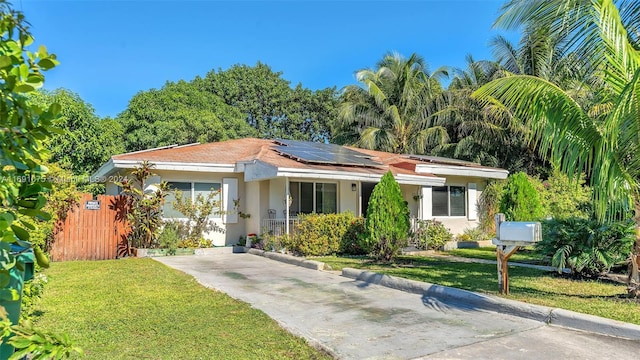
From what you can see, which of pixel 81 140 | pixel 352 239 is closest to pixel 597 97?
pixel 352 239

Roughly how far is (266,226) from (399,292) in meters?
7.02

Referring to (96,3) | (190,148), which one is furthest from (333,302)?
(190,148)

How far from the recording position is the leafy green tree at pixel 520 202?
13.8m

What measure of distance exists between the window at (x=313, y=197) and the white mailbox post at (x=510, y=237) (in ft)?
27.9

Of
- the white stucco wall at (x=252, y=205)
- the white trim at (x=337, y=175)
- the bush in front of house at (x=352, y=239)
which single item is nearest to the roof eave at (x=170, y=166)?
the white stucco wall at (x=252, y=205)

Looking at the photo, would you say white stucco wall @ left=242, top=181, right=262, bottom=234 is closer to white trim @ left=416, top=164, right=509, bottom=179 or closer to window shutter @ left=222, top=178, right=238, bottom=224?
window shutter @ left=222, top=178, right=238, bottom=224

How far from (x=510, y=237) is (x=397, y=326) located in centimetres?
246

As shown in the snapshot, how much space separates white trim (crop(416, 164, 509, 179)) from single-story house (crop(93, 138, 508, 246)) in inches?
1.6

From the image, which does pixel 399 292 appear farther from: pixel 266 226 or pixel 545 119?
pixel 266 226

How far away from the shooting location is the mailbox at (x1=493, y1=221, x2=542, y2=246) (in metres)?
6.40

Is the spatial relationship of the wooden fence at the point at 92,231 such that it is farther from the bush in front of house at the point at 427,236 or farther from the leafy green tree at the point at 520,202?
the leafy green tree at the point at 520,202

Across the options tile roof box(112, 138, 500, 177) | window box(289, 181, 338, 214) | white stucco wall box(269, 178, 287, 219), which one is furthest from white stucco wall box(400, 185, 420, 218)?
white stucco wall box(269, 178, 287, 219)

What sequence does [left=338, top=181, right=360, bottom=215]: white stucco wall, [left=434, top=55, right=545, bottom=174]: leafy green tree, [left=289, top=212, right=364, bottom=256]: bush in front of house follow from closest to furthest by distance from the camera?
[left=289, top=212, right=364, bottom=256]: bush in front of house → [left=338, top=181, right=360, bottom=215]: white stucco wall → [left=434, top=55, right=545, bottom=174]: leafy green tree

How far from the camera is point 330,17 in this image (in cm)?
1748
